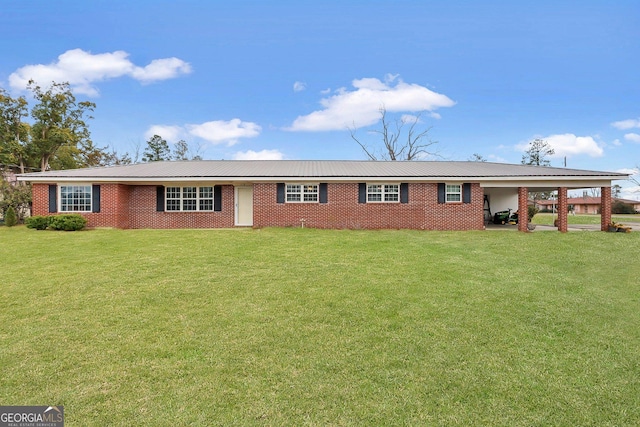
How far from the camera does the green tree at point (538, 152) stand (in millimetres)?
45656

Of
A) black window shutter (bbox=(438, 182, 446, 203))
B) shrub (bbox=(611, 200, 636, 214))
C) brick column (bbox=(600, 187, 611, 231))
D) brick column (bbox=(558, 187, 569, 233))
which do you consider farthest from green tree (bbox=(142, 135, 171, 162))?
shrub (bbox=(611, 200, 636, 214))

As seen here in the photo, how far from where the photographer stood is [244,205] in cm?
1747

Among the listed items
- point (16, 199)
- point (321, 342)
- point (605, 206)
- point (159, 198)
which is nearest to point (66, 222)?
point (159, 198)

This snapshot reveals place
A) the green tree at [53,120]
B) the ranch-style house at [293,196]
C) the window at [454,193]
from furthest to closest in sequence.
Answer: the green tree at [53,120]
the window at [454,193]
the ranch-style house at [293,196]

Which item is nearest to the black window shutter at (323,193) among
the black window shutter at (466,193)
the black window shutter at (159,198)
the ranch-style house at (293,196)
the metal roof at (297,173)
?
the ranch-style house at (293,196)

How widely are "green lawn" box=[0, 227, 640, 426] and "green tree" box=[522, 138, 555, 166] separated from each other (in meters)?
45.0

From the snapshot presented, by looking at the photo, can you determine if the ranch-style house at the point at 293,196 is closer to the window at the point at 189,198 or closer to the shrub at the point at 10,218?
the window at the point at 189,198

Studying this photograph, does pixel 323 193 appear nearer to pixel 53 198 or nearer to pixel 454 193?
pixel 454 193

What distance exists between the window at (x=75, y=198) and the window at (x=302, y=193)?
10.2 m

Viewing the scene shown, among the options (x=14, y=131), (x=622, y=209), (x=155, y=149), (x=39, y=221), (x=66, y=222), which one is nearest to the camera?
(x=66, y=222)

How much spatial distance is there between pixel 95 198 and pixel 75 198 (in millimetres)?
1077

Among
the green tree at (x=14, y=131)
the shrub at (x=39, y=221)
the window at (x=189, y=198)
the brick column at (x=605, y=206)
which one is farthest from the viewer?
the green tree at (x=14, y=131)

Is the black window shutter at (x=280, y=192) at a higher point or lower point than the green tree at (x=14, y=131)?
lower

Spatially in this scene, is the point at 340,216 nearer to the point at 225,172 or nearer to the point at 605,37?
the point at 225,172
